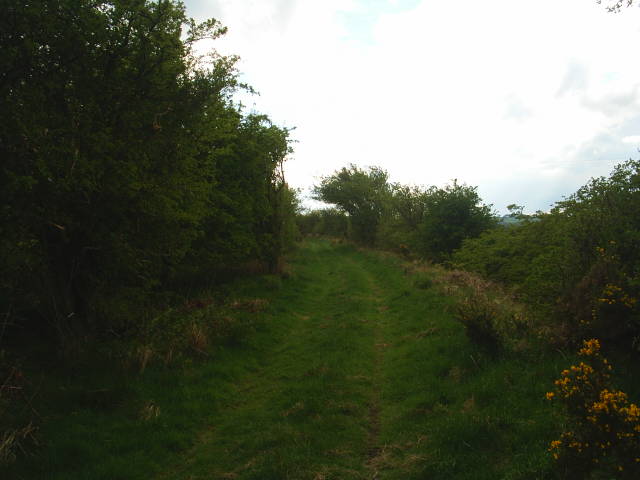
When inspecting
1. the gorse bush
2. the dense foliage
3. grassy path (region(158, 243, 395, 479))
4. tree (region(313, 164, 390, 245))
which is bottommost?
grassy path (region(158, 243, 395, 479))

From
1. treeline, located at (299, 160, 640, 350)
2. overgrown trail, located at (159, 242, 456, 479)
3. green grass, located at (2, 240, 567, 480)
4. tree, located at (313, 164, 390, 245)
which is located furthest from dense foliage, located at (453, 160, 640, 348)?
tree, located at (313, 164, 390, 245)

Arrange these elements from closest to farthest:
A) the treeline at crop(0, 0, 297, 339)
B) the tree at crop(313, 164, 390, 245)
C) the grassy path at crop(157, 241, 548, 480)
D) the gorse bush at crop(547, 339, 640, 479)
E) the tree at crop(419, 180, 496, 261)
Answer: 1. the gorse bush at crop(547, 339, 640, 479)
2. the grassy path at crop(157, 241, 548, 480)
3. the treeline at crop(0, 0, 297, 339)
4. the tree at crop(419, 180, 496, 261)
5. the tree at crop(313, 164, 390, 245)

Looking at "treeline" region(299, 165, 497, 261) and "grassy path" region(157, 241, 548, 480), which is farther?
"treeline" region(299, 165, 497, 261)

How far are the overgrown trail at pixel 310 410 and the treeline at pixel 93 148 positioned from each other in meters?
3.78

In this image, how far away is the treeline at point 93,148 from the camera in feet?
23.1

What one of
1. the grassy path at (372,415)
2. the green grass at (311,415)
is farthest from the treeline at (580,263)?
the grassy path at (372,415)

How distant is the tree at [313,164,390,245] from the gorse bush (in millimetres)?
40293

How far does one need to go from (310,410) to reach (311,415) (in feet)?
0.52

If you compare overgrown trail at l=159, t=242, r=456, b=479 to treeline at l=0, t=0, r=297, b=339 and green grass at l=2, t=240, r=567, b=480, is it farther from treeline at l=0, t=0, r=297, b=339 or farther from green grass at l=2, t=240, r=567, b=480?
treeline at l=0, t=0, r=297, b=339

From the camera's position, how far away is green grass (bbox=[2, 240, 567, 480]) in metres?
5.30

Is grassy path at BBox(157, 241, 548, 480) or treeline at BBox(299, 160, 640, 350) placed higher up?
treeline at BBox(299, 160, 640, 350)

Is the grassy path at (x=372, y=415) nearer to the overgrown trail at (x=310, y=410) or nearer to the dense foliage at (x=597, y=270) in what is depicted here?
the overgrown trail at (x=310, y=410)

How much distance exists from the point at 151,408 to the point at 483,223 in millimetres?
25607

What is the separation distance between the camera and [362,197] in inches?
1850
